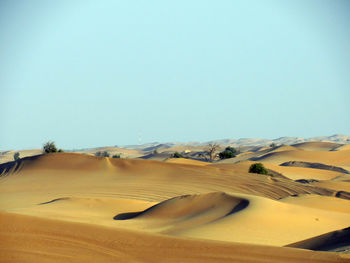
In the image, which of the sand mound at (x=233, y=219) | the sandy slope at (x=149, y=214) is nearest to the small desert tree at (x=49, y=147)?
the sandy slope at (x=149, y=214)

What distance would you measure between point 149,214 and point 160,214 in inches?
22.9

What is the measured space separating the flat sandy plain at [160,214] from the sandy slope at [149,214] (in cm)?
3

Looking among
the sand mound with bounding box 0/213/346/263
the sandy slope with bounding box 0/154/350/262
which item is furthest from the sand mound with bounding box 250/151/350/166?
the sand mound with bounding box 0/213/346/263

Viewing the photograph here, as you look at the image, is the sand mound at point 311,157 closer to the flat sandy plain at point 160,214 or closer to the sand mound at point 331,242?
the flat sandy plain at point 160,214

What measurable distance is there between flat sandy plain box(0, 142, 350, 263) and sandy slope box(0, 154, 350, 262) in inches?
1.4

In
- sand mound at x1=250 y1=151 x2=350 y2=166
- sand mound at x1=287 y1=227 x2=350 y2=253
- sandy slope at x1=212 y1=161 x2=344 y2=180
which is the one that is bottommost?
sandy slope at x1=212 y1=161 x2=344 y2=180

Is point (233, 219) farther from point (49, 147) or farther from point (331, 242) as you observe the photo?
point (49, 147)

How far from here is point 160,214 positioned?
21328 mm

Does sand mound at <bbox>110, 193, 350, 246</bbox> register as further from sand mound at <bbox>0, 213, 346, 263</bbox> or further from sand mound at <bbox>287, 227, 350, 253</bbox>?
sand mound at <bbox>0, 213, 346, 263</bbox>

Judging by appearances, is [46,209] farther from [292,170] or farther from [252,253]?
[292,170]

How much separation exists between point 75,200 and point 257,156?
171 ft

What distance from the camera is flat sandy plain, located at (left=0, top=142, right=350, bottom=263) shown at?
1016 centimetres

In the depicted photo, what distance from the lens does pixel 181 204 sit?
72.8 feet

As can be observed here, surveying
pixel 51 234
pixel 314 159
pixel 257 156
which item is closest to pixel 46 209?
pixel 51 234
